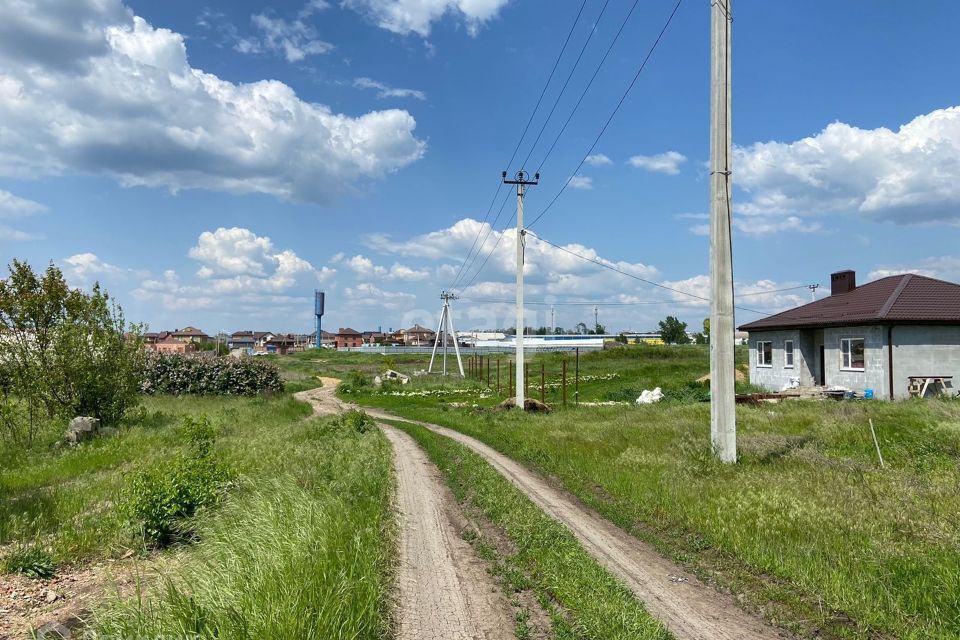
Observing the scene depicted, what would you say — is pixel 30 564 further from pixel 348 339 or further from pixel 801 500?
pixel 348 339

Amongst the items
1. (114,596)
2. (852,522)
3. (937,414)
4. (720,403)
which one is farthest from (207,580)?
(937,414)

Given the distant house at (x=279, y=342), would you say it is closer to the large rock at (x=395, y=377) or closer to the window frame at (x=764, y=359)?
the large rock at (x=395, y=377)

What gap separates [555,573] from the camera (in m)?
6.75

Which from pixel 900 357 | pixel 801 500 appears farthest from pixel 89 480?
pixel 900 357

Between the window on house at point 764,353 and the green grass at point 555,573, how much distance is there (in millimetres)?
26447

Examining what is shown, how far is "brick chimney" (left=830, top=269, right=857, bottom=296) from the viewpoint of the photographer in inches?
1281

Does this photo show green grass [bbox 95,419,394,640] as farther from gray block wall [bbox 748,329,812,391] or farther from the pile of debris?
the pile of debris

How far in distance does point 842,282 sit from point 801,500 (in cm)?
2868

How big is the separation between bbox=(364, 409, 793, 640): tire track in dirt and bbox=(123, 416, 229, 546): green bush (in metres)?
5.51

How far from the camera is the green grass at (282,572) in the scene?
15.1ft

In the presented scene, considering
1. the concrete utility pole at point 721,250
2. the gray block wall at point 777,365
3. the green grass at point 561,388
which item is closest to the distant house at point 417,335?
the green grass at point 561,388

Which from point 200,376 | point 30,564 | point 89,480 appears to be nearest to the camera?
point 30,564

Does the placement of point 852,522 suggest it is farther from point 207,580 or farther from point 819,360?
point 819,360

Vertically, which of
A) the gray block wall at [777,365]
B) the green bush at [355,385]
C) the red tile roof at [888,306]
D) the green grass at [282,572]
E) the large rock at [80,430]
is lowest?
the green bush at [355,385]
